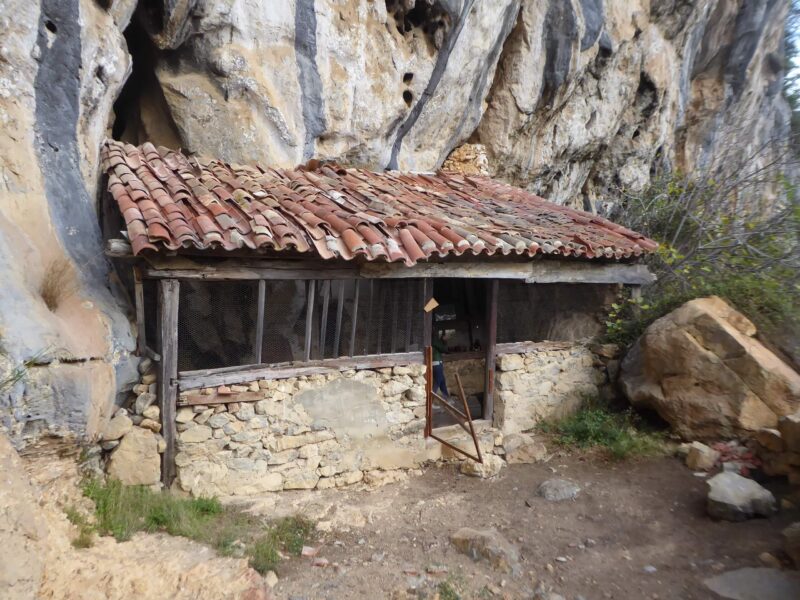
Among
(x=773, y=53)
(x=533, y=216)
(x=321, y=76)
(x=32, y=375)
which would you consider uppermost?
(x=773, y=53)

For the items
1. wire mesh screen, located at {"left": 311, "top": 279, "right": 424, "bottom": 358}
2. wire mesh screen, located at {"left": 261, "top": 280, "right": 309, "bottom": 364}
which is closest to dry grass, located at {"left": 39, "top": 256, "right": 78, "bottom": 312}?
wire mesh screen, located at {"left": 261, "top": 280, "right": 309, "bottom": 364}

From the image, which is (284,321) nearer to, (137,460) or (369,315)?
(369,315)

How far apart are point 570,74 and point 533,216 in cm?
437

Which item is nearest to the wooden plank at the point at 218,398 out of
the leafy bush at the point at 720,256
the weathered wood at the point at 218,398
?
the weathered wood at the point at 218,398

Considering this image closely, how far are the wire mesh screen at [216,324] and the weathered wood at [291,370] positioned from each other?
0.40ft

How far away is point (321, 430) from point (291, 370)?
721 mm

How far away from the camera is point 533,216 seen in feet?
23.3

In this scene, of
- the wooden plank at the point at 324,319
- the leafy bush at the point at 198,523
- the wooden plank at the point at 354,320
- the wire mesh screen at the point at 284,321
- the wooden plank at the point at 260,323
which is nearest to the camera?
the leafy bush at the point at 198,523

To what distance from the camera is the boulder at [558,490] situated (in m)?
5.21

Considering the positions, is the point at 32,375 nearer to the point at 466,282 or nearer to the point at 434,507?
the point at 434,507

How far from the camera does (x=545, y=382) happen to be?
23.1 feet

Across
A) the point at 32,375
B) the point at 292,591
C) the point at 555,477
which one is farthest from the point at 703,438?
the point at 32,375

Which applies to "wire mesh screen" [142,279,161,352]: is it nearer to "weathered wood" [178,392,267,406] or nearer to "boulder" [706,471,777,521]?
"weathered wood" [178,392,267,406]

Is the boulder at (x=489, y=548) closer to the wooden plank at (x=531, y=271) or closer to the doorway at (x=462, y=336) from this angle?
the wooden plank at (x=531, y=271)
